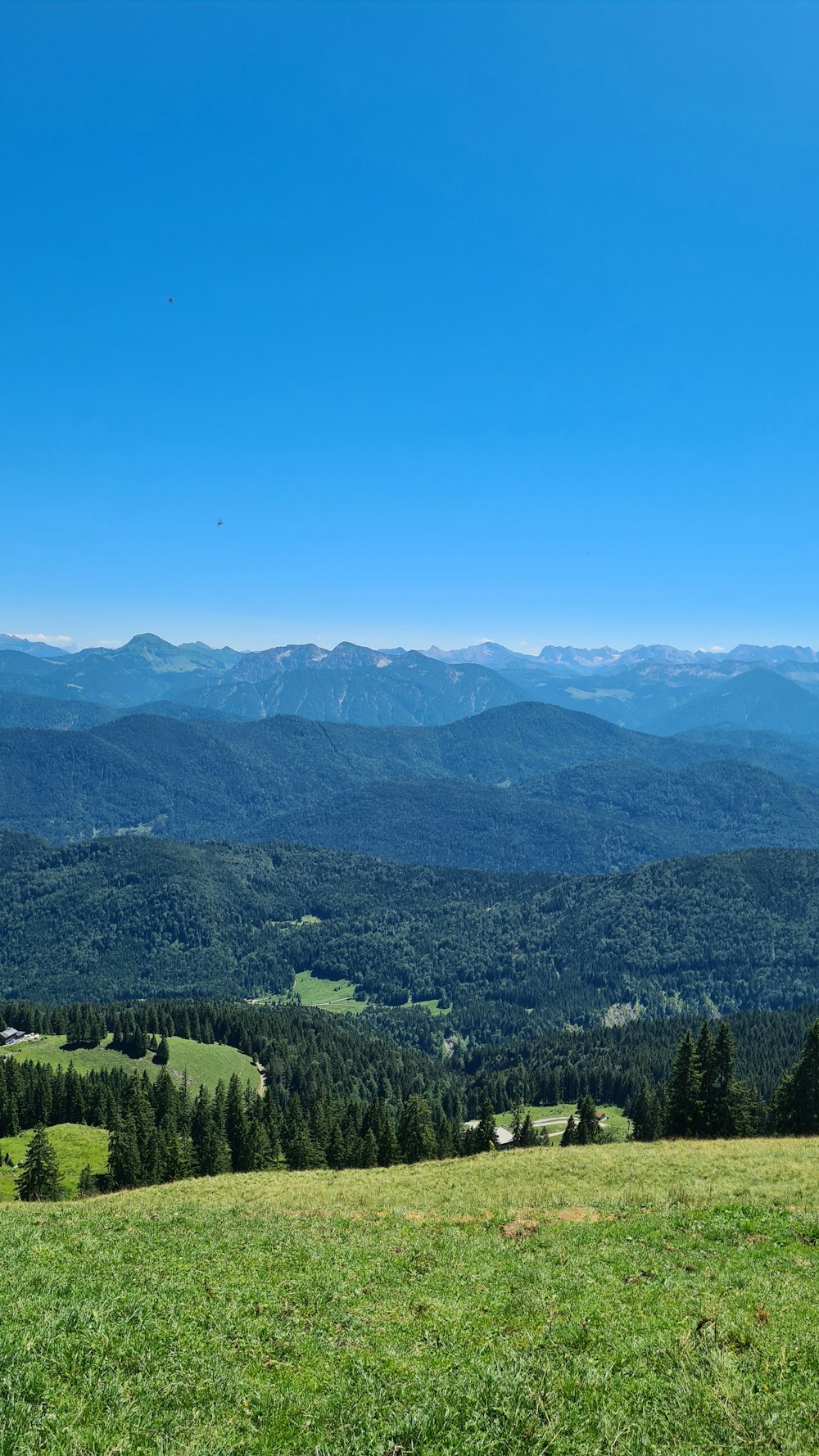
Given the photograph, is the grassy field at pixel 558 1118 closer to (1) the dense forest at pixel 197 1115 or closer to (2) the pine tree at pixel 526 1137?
(1) the dense forest at pixel 197 1115

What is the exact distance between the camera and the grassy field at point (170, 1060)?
14400 centimetres

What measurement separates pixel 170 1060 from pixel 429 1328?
153 meters

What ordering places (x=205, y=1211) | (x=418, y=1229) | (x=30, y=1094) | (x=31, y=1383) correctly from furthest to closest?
1. (x=30, y=1094)
2. (x=205, y=1211)
3. (x=418, y=1229)
4. (x=31, y=1383)

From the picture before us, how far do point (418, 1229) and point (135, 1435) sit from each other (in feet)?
67.0

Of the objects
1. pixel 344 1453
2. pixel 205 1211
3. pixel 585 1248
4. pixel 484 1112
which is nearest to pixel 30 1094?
pixel 484 1112

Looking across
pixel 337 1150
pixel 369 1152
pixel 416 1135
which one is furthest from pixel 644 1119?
pixel 337 1150

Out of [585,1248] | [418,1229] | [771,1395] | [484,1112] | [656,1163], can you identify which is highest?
[771,1395]

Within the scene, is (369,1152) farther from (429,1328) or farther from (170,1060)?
(170,1060)

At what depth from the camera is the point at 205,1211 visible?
34500 mm

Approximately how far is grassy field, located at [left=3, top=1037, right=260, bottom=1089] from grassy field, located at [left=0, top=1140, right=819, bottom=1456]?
416ft

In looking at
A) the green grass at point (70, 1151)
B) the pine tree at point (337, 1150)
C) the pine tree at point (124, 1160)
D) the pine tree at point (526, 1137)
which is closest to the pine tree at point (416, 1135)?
the pine tree at point (337, 1150)

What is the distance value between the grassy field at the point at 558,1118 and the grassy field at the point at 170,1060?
2333 inches

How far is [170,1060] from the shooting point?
15100cm

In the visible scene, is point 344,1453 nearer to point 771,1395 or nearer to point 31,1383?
point 31,1383
